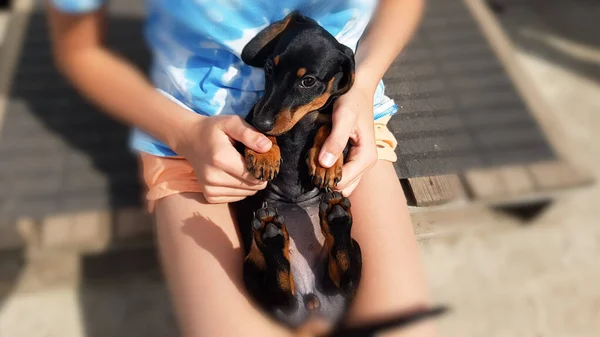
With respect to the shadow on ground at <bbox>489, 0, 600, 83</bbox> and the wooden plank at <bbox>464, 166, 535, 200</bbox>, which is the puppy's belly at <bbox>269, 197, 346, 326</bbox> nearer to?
the wooden plank at <bbox>464, 166, 535, 200</bbox>

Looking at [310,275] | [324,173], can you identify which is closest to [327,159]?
[324,173]

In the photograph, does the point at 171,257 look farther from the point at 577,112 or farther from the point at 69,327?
the point at 577,112

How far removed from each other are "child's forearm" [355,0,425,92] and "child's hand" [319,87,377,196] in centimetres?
3

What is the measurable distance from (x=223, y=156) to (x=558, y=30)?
69.4 inches

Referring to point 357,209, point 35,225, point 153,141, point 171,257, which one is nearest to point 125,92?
point 153,141

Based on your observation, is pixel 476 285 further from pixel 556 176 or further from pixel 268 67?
pixel 268 67

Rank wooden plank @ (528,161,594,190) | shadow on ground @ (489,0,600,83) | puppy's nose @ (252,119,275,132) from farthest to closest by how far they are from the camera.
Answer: shadow on ground @ (489,0,600,83) → wooden plank @ (528,161,594,190) → puppy's nose @ (252,119,275,132)

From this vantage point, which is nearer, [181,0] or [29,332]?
[181,0]

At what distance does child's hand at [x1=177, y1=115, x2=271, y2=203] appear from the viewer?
569mm

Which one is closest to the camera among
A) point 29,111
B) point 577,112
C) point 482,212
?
point 29,111

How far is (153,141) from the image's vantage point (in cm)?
72

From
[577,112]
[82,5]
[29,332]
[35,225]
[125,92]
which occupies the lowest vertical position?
[29,332]

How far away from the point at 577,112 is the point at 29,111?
1.61 metres

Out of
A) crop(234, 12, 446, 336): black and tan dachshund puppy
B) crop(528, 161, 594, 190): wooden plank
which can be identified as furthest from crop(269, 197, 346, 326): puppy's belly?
crop(528, 161, 594, 190): wooden plank
